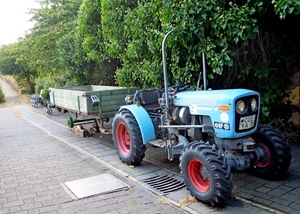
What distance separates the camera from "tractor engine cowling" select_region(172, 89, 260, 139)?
358cm

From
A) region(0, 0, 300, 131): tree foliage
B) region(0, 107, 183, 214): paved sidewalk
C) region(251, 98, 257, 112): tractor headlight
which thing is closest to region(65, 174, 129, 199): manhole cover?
region(0, 107, 183, 214): paved sidewalk

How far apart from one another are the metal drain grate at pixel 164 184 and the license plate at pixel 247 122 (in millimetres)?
1286

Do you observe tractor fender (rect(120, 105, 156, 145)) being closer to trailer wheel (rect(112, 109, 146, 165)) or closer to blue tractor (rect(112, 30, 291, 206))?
blue tractor (rect(112, 30, 291, 206))

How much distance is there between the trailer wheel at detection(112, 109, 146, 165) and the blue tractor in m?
0.02

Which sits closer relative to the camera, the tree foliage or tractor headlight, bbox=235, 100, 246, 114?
tractor headlight, bbox=235, 100, 246, 114

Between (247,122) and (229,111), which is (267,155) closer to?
(247,122)

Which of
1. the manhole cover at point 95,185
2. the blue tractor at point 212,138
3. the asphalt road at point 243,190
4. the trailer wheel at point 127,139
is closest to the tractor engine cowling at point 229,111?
the blue tractor at point 212,138

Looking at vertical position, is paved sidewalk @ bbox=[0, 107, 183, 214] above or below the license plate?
below

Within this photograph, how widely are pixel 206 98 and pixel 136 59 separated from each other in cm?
350

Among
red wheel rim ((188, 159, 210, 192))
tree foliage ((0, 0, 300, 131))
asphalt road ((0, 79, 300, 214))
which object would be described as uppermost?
tree foliage ((0, 0, 300, 131))

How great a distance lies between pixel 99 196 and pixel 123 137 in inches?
68.4

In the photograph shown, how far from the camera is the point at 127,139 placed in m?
5.55

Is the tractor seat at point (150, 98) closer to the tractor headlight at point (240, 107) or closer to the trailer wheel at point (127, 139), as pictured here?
the trailer wheel at point (127, 139)

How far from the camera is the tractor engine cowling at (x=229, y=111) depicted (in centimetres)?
358
